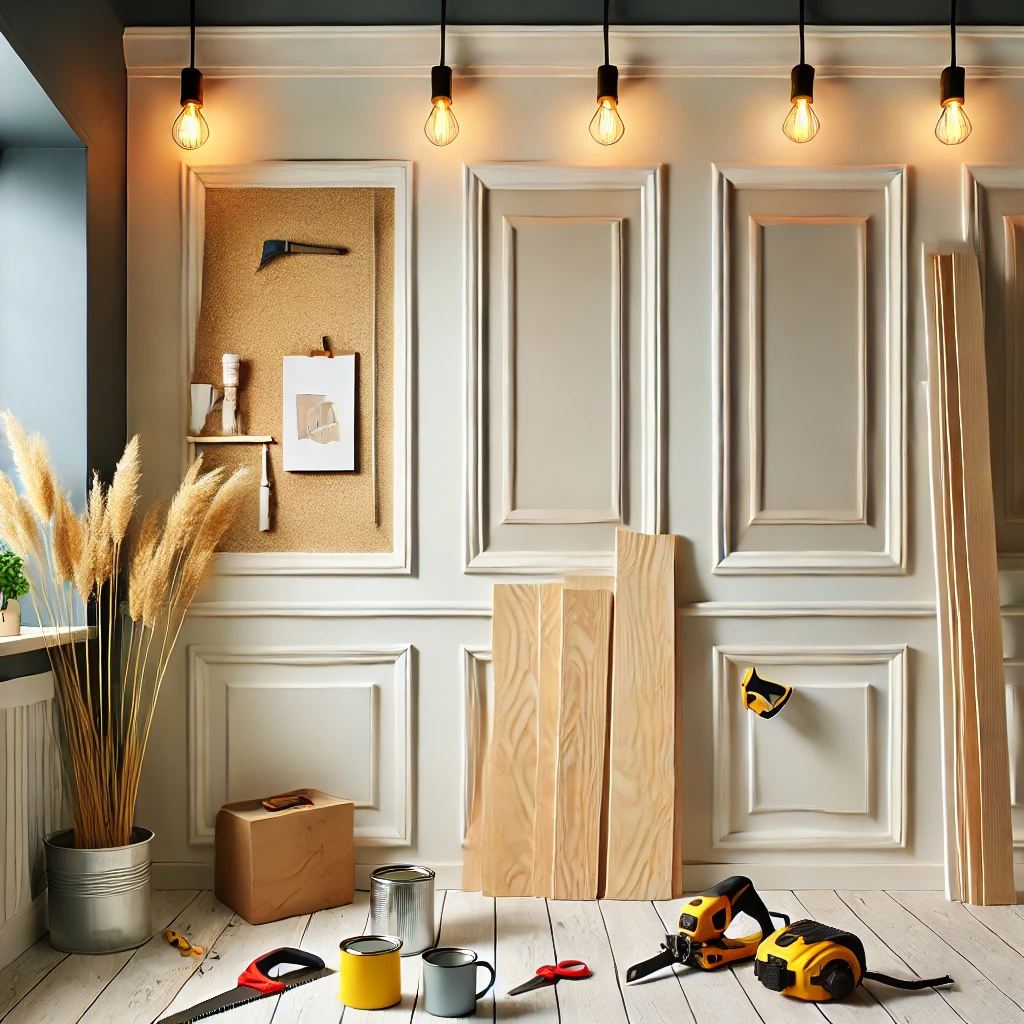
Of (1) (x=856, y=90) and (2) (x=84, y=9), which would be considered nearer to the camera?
(2) (x=84, y=9)

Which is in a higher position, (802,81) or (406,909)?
(802,81)

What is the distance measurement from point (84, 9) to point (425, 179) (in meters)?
1.01

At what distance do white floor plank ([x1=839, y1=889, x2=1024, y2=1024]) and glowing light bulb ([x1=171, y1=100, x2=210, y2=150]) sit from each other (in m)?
2.86

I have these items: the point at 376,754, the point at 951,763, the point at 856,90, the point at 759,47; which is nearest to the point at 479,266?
the point at 759,47

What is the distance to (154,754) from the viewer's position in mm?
3027

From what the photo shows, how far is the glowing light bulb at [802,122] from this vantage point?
2.90m

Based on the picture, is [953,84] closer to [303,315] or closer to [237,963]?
[303,315]

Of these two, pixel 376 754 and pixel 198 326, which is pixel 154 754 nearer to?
pixel 376 754

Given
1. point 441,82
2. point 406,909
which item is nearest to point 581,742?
point 406,909

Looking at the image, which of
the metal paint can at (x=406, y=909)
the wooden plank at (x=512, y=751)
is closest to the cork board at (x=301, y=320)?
the wooden plank at (x=512, y=751)

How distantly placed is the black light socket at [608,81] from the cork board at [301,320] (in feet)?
2.24

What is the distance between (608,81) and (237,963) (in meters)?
2.53

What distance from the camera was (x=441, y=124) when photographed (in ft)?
9.50

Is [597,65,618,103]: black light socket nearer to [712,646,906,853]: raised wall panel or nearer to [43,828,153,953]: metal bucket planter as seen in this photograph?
[712,646,906,853]: raised wall panel
